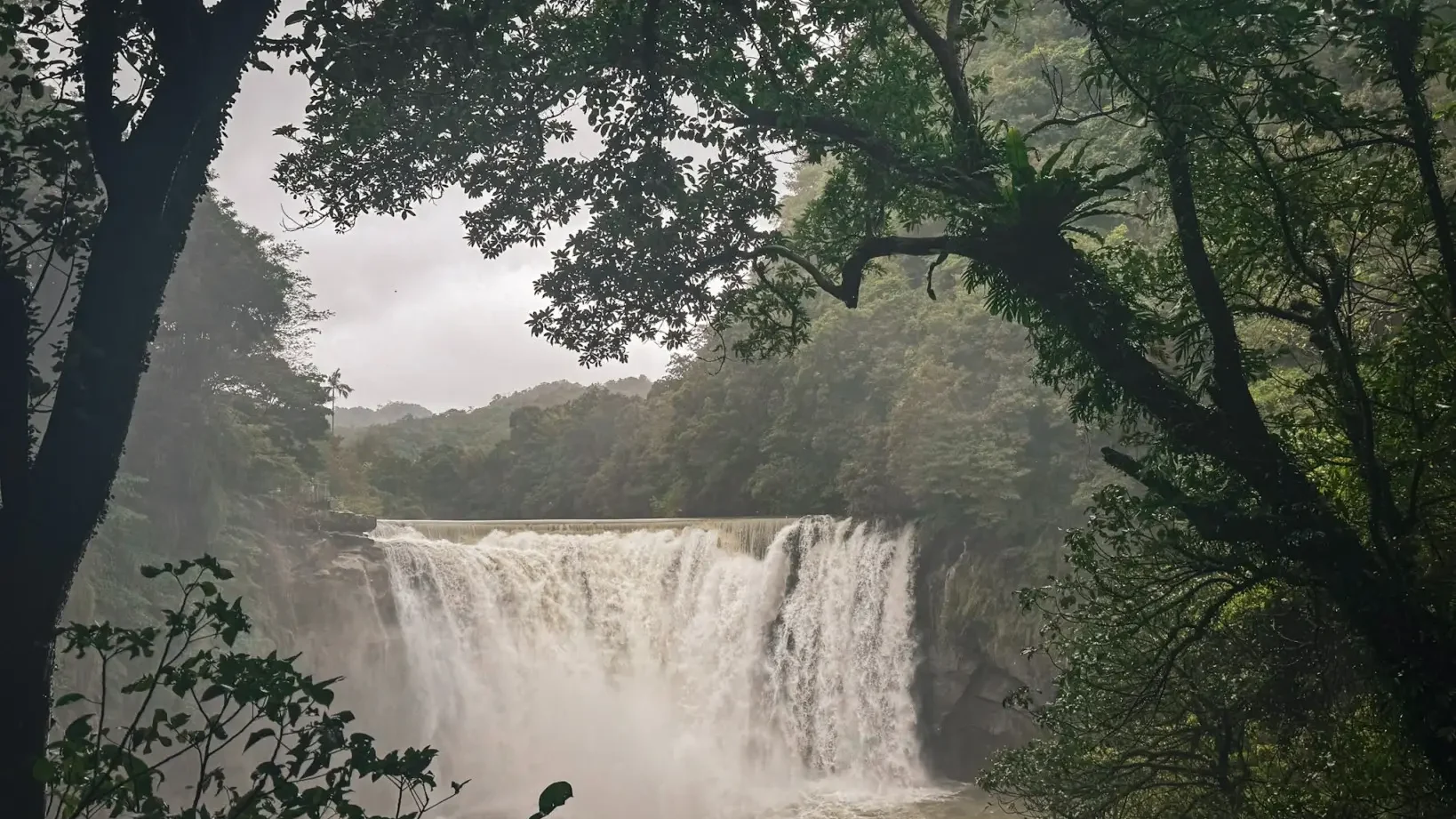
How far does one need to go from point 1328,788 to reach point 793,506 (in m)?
15.2

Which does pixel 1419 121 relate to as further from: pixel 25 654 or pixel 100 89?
pixel 25 654

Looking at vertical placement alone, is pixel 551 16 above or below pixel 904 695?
above

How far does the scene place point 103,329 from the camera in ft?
6.66

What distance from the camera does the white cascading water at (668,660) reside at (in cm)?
1389

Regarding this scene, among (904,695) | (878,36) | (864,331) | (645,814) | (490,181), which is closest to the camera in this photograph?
(878,36)

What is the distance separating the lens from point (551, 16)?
449cm

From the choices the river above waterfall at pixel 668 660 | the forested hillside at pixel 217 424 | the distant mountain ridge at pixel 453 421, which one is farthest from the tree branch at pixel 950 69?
the distant mountain ridge at pixel 453 421

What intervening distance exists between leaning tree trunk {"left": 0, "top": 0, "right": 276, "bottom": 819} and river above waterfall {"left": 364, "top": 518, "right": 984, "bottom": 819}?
41.2 ft

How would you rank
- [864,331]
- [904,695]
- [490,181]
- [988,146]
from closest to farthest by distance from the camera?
[988,146] < [490,181] < [904,695] < [864,331]

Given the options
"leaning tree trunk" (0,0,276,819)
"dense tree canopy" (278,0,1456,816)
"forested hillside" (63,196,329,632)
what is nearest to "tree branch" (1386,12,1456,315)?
"dense tree canopy" (278,0,1456,816)

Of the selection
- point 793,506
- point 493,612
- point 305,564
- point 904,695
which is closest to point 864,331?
point 793,506

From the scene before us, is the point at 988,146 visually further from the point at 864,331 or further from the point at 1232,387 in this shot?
the point at 864,331

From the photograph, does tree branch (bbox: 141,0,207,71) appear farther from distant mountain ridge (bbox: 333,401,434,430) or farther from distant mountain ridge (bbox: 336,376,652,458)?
distant mountain ridge (bbox: 333,401,434,430)

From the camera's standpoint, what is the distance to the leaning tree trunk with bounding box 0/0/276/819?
1864 millimetres
